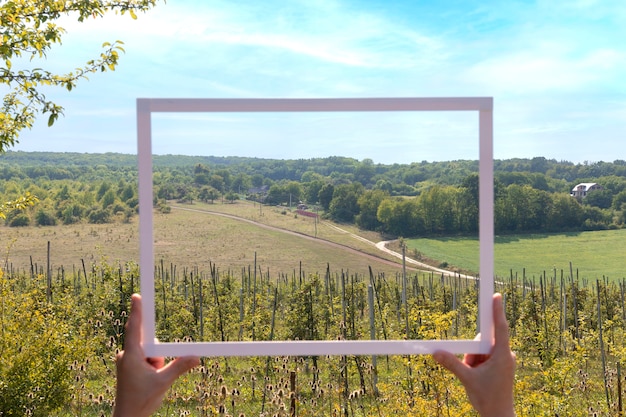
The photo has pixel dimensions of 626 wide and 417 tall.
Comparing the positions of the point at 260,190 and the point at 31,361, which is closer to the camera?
the point at 260,190

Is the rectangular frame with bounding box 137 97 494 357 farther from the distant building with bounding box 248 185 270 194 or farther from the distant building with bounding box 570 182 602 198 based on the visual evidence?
the distant building with bounding box 570 182 602 198

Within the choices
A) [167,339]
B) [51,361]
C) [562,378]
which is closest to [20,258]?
[167,339]

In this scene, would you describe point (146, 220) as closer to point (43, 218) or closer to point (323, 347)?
point (323, 347)

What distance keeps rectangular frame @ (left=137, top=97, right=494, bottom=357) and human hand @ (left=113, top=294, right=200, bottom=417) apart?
0.02 metres

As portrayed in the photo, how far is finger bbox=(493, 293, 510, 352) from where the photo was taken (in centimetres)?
100

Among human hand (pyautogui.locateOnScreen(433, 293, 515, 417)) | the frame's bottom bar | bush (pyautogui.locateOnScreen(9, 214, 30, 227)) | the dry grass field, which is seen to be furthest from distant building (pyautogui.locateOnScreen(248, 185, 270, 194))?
bush (pyautogui.locateOnScreen(9, 214, 30, 227))

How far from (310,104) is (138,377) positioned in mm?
603

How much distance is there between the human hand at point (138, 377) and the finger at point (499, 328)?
1.84ft

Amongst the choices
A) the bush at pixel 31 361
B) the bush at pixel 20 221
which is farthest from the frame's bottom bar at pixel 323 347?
the bush at pixel 20 221

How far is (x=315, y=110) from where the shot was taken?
1.06 metres

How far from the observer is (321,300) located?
11.5 m

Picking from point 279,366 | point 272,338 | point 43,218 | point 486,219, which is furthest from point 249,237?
point 43,218

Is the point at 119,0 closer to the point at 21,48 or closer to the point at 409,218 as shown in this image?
the point at 21,48

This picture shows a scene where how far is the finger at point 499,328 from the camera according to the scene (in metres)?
1.00
